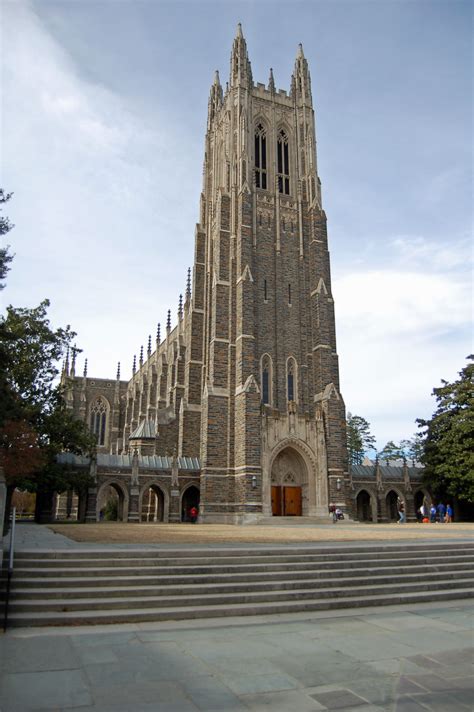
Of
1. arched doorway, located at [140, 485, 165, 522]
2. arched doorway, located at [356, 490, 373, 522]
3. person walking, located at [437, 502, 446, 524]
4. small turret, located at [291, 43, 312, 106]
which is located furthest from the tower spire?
person walking, located at [437, 502, 446, 524]

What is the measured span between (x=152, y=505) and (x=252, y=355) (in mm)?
15543

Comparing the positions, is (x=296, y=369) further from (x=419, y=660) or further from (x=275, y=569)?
(x=419, y=660)

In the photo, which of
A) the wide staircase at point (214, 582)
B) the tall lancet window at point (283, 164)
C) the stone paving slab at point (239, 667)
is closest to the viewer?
the stone paving slab at point (239, 667)

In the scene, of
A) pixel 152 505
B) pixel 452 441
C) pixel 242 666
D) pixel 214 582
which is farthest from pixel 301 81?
pixel 242 666

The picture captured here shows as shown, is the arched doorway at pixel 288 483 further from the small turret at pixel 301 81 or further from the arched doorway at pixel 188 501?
the small turret at pixel 301 81

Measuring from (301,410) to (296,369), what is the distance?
2.89 metres

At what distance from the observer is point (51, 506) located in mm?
34562

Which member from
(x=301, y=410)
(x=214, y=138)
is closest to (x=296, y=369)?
(x=301, y=410)

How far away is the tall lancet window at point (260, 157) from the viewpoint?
42.5 metres

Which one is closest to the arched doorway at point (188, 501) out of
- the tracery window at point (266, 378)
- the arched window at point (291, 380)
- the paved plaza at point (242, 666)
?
the tracery window at point (266, 378)

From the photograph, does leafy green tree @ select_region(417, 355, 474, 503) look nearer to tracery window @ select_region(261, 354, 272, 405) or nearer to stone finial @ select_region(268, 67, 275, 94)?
tracery window @ select_region(261, 354, 272, 405)

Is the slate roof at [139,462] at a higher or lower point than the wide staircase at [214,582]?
higher

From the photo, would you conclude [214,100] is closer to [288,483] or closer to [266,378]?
[266,378]

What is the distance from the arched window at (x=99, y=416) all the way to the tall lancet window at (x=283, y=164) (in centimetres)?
4012
